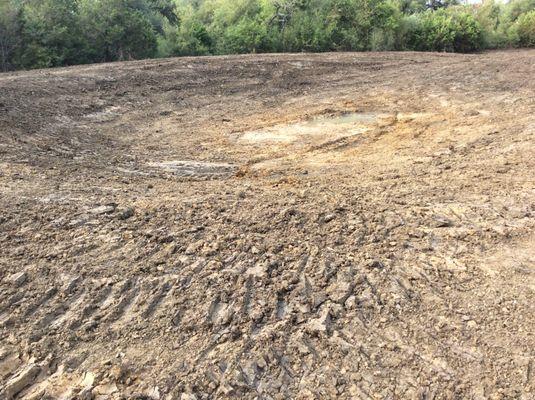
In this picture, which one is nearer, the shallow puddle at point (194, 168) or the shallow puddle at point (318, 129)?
the shallow puddle at point (194, 168)

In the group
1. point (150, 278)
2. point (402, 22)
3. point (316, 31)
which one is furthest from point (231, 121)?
point (402, 22)

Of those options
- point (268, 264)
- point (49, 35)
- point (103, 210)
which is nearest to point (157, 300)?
point (268, 264)

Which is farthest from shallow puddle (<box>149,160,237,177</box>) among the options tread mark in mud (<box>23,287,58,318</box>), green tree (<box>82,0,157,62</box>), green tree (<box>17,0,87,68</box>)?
green tree (<box>82,0,157,62</box>)

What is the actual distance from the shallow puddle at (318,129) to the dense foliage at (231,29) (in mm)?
8675

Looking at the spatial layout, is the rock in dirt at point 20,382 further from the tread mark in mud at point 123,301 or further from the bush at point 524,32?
the bush at point 524,32

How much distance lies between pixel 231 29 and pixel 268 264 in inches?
608

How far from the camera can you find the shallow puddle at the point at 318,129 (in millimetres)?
8438

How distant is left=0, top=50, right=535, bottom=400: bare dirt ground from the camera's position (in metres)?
3.12

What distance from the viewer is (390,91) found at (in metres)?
11.2

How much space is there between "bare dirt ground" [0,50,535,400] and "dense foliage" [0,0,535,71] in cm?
696

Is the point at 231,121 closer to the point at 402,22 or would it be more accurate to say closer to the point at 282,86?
the point at 282,86

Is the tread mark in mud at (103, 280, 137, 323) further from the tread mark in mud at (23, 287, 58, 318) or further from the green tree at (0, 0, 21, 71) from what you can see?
the green tree at (0, 0, 21, 71)

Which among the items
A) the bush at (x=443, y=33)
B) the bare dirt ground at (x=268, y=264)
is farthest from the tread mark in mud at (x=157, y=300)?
the bush at (x=443, y=33)

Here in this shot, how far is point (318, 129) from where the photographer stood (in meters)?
8.91
